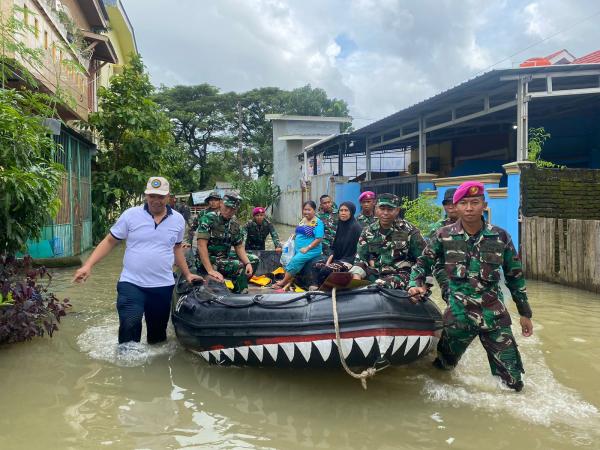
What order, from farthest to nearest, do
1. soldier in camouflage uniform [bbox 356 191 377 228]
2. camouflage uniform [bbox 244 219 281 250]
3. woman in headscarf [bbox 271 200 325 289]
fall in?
camouflage uniform [bbox 244 219 281 250]
soldier in camouflage uniform [bbox 356 191 377 228]
woman in headscarf [bbox 271 200 325 289]

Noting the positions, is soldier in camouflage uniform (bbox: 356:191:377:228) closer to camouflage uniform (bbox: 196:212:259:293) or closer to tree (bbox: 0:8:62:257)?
camouflage uniform (bbox: 196:212:259:293)

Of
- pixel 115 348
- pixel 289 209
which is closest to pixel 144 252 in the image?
pixel 115 348

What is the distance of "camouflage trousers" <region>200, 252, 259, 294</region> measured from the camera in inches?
222

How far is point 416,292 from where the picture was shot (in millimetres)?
3896

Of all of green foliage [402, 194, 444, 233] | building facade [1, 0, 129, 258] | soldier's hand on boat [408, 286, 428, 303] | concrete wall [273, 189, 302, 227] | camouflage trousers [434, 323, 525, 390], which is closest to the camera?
camouflage trousers [434, 323, 525, 390]

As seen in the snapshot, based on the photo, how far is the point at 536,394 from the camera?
12.9 feet

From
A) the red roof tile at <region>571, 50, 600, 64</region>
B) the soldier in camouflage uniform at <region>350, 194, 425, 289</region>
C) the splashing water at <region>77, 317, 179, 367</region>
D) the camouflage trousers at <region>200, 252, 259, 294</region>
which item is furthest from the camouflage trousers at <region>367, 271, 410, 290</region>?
the red roof tile at <region>571, 50, 600, 64</region>

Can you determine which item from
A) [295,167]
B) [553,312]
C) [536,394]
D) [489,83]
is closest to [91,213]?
[489,83]

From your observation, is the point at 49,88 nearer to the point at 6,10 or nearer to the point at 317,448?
the point at 6,10

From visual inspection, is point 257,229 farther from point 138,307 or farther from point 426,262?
point 426,262

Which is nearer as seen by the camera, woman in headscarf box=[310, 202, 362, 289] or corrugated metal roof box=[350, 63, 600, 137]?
woman in headscarf box=[310, 202, 362, 289]

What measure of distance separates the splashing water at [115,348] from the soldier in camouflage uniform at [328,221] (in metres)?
2.23

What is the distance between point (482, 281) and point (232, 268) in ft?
9.23

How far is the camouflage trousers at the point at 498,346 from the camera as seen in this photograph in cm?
369
